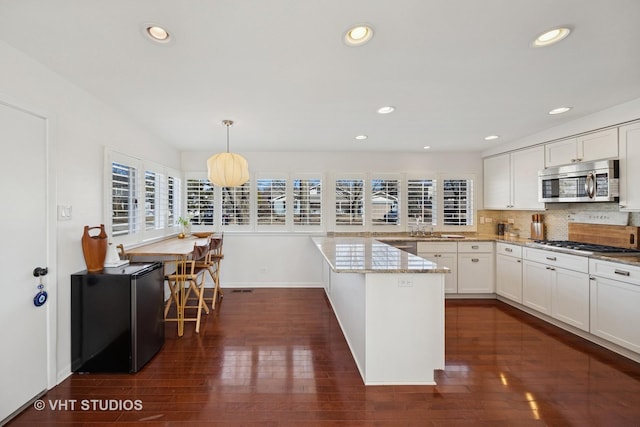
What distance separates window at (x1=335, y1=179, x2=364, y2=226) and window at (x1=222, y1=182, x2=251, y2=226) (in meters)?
1.57

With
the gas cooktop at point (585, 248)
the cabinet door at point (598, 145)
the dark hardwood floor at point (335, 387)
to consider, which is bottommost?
the dark hardwood floor at point (335, 387)

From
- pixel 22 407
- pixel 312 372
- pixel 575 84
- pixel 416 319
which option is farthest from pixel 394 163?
pixel 22 407

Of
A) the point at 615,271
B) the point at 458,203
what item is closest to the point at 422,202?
the point at 458,203

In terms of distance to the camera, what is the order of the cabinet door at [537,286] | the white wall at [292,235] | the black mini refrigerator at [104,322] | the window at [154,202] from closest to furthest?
the black mini refrigerator at [104,322] → the cabinet door at [537,286] → the window at [154,202] → the white wall at [292,235]

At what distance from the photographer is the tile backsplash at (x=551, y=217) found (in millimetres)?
3289

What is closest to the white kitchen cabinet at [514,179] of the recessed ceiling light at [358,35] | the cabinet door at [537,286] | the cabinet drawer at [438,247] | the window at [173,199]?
the cabinet door at [537,286]

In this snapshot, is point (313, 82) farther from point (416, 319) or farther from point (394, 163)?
point (394, 163)

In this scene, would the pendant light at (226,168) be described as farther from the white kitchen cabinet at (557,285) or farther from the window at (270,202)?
the white kitchen cabinet at (557,285)

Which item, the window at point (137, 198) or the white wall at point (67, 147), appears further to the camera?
the window at point (137, 198)

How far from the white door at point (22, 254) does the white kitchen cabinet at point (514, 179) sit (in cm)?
526

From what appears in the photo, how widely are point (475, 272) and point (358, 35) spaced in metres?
3.91

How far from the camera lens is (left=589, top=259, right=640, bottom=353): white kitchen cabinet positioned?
2.48 meters

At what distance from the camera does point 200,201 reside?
16.1 ft

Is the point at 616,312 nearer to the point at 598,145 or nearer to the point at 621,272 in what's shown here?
the point at 621,272
